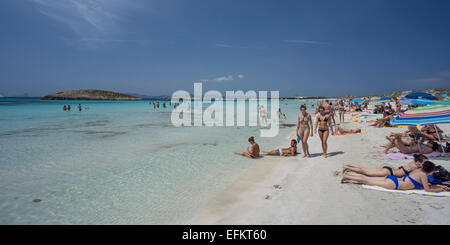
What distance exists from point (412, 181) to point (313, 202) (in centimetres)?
201

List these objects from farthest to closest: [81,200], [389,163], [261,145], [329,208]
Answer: [261,145] < [389,163] < [81,200] < [329,208]

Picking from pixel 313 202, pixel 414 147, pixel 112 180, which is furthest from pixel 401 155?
pixel 112 180

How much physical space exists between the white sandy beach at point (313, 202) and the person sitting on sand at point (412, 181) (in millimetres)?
202

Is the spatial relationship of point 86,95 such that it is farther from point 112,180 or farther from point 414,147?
point 414,147

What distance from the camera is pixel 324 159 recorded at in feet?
22.7

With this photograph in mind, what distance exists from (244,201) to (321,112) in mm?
4041

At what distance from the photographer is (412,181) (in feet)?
13.4

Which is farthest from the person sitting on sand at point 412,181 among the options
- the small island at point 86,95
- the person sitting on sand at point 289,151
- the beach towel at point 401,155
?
the small island at point 86,95

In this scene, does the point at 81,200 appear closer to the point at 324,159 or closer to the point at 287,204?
the point at 287,204

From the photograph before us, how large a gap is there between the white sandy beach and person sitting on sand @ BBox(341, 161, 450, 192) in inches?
8.0

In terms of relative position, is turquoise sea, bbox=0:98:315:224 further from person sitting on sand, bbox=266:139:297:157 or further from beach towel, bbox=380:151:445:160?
beach towel, bbox=380:151:445:160

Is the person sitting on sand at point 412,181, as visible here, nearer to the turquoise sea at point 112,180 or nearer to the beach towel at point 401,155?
the beach towel at point 401,155

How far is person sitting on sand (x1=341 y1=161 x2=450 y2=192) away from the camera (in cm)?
393
